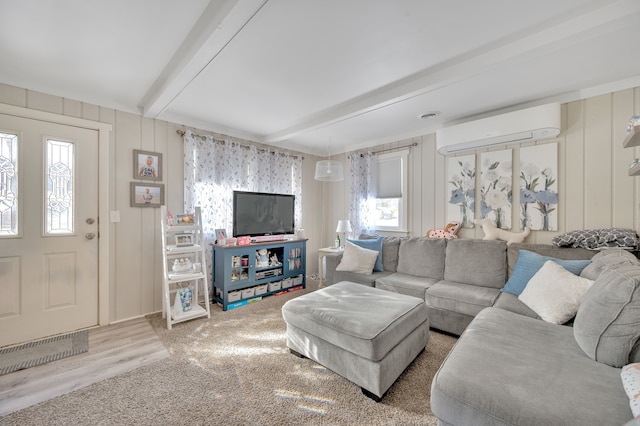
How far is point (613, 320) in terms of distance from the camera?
120 cm

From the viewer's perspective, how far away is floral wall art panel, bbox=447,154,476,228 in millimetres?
3121

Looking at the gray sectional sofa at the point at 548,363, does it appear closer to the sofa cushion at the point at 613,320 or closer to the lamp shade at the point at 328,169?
the sofa cushion at the point at 613,320

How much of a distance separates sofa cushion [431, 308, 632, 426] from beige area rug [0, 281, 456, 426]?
0.50 metres

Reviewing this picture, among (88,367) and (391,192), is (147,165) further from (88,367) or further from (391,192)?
(391,192)

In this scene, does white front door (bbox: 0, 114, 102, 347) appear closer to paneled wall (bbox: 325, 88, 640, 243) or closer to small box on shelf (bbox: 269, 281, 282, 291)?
small box on shelf (bbox: 269, 281, 282, 291)

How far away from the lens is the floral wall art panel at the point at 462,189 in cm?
312

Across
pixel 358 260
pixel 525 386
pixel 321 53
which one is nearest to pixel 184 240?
pixel 358 260

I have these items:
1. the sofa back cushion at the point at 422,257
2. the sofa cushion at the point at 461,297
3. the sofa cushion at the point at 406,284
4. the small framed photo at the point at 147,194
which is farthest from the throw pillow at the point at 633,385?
the small framed photo at the point at 147,194

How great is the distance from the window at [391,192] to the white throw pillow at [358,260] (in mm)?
900

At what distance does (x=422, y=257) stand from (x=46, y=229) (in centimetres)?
381

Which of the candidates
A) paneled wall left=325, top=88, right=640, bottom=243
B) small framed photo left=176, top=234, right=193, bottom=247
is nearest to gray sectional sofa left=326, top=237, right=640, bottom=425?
paneled wall left=325, top=88, right=640, bottom=243

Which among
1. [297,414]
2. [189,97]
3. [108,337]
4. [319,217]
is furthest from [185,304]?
[319,217]

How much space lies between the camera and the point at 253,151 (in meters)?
3.84

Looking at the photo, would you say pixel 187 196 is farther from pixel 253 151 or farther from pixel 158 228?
pixel 253 151
